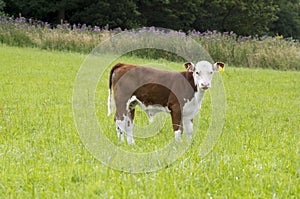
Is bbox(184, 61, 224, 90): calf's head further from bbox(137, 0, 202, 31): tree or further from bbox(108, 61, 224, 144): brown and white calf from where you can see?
bbox(137, 0, 202, 31): tree

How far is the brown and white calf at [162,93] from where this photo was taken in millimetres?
5672

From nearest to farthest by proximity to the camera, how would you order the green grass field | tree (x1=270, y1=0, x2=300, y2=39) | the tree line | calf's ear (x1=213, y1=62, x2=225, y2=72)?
1. the green grass field
2. calf's ear (x1=213, y1=62, x2=225, y2=72)
3. the tree line
4. tree (x1=270, y1=0, x2=300, y2=39)

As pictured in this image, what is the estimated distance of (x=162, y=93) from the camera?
18.8 ft

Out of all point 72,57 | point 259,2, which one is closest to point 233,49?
point 72,57

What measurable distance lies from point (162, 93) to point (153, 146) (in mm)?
694

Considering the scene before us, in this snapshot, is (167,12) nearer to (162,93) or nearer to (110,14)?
(110,14)

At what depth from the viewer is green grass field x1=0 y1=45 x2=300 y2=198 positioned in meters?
3.79

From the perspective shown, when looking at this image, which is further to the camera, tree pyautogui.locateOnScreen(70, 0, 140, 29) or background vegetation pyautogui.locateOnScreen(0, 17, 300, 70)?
tree pyautogui.locateOnScreen(70, 0, 140, 29)

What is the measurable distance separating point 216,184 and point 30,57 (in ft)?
42.5

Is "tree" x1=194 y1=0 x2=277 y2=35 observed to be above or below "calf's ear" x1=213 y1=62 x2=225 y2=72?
above

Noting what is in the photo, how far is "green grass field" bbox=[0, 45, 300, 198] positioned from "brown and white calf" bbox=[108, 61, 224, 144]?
32 cm

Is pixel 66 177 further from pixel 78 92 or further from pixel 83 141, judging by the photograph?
pixel 78 92

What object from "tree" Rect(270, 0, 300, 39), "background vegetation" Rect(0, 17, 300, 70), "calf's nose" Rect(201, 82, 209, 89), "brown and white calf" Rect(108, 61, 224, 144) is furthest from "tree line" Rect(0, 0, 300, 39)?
"calf's nose" Rect(201, 82, 209, 89)

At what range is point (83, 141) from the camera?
17.6 ft
